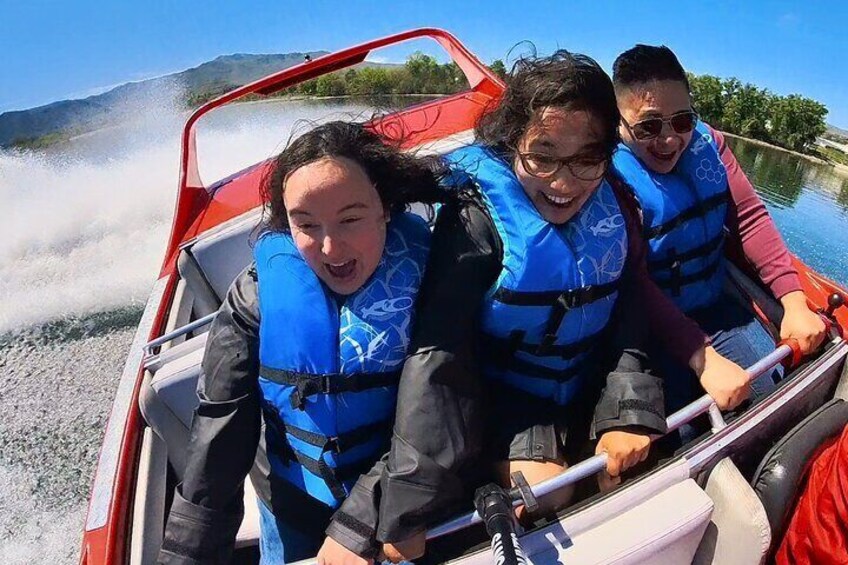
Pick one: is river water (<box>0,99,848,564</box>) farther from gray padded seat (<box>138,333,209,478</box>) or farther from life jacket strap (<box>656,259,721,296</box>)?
life jacket strap (<box>656,259,721,296</box>)

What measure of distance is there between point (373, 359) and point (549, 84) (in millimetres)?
664

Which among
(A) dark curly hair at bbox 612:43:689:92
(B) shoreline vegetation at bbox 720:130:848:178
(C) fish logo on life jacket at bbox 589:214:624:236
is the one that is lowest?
(C) fish logo on life jacket at bbox 589:214:624:236

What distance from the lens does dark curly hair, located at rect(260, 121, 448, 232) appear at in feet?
3.80

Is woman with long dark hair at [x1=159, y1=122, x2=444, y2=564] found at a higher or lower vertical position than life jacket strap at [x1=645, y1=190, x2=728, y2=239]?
lower

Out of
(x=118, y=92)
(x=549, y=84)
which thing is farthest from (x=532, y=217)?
(x=118, y=92)

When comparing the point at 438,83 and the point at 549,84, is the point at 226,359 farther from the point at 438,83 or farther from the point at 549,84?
the point at 438,83

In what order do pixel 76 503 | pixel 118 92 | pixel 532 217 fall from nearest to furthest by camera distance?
1. pixel 532 217
2. pixel 76 503
3. pixel 118 92

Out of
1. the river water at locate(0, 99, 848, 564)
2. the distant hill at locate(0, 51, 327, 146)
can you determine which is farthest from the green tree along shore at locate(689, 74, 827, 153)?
the river water at locate(0, 99, 848, 564)

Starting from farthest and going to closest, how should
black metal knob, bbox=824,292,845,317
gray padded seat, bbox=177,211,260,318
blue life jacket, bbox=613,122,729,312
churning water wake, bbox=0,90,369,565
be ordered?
1. churning water wake, bbox=0,90,369,565
2. gray padded seat, bbox=177,211,260,318
3. blue life jacket, bbox=613,122,729,312
4. black metal knob, bbox=824,292,845,317

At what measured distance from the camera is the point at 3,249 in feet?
19.0

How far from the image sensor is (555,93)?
118 centimetres

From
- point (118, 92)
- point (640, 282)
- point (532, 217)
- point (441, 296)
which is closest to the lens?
point (441, 296)

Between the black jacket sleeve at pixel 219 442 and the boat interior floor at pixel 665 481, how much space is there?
230mm

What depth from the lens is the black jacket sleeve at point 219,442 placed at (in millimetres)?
1223
